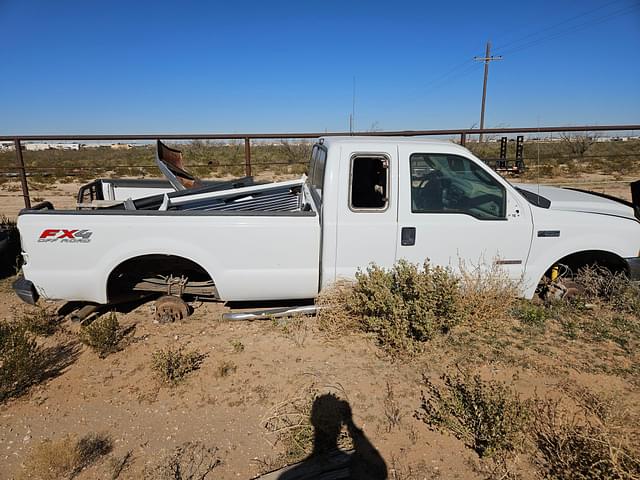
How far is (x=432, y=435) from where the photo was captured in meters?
2.67

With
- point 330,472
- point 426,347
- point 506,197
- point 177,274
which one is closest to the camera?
point 330,472

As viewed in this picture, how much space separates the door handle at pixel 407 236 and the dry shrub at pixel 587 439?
1.60 metres

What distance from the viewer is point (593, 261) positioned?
4492 millimetres

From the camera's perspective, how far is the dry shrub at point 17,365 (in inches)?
120

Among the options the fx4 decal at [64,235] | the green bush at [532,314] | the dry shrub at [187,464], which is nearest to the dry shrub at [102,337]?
the fx4 decal at [64,235]

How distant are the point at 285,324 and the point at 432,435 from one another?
72.5 inches

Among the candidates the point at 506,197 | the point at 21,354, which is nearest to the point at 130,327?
the point at 21,354

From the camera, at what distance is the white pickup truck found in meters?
3.61

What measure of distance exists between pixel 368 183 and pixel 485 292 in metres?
1.56

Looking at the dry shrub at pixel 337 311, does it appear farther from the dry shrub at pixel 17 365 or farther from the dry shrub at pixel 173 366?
the dry shrub at pixel 17 365

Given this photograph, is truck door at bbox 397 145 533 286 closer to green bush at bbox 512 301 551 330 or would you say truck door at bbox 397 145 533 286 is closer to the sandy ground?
green bush at bbox 512 301 551 330

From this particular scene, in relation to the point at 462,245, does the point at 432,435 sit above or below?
below

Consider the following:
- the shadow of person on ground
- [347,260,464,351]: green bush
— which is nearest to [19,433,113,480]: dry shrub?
the shadow of person on ground

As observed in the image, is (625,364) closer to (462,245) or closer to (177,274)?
(462,245)
